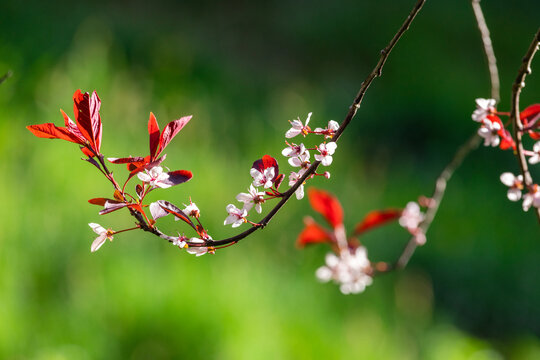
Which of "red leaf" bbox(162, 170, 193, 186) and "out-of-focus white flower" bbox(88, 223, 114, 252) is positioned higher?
"red leaf" bbox(162, 170, 193, 186)

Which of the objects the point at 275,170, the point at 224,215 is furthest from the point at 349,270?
the point at 224,215

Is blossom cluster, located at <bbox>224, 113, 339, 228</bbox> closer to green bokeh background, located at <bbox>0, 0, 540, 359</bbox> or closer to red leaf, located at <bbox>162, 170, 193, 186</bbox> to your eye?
red leaf, located at <bbox>162, 170, 193, 186</bbox>

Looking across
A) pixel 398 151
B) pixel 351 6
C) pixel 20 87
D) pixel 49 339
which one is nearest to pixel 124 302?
pixel 49 339

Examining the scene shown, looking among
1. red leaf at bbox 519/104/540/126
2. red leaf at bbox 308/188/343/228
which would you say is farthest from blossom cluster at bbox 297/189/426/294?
red leaf at bbox 519/104/540/126

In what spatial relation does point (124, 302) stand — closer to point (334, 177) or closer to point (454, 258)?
point (334, 177)

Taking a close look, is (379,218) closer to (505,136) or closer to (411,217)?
(411,217)

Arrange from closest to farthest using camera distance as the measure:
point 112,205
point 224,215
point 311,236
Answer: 1. point 112,205
2. point 311,236
3. point 224,215
